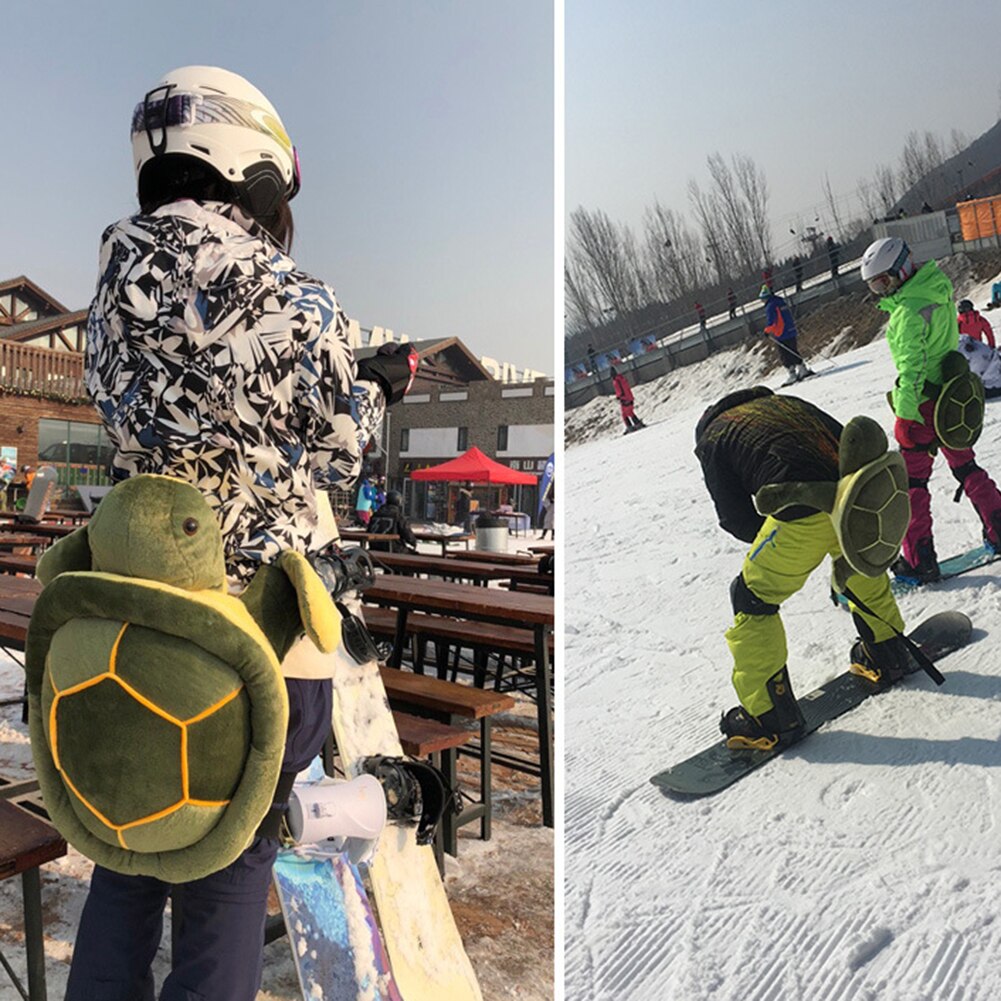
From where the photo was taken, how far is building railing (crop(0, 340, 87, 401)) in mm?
20406

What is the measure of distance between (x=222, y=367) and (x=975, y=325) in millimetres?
1905

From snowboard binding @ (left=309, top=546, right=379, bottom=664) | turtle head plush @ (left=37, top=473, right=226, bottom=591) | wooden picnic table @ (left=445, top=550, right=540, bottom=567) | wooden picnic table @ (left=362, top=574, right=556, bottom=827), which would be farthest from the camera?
wooden picnic table @ (left=445, top=550, right=540, bottom=567)

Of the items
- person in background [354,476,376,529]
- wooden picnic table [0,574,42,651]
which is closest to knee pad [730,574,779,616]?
wooden picnic table [0,574,42,651]

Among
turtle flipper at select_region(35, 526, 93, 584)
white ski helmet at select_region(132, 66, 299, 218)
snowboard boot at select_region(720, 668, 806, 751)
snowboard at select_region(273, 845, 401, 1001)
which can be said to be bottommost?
snowboard at select_region(273, 845, 401, 1001)

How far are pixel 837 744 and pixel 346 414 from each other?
1623 mm

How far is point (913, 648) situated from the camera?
7.58ft

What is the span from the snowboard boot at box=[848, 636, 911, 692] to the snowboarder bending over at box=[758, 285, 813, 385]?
0.74 m

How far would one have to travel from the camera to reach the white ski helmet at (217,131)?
1480 millimetres

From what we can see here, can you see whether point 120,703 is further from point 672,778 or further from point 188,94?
point 672,778

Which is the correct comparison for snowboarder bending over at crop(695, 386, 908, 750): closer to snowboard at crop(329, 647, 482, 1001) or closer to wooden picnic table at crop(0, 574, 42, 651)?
snowboard at crop(329, 647, 482, 1001)

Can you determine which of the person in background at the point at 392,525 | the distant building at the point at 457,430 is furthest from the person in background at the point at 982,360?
→ the distant building at the point at 457,430

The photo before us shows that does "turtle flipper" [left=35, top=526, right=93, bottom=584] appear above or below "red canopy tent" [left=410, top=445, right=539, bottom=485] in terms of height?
below

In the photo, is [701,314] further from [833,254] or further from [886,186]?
[886,186]

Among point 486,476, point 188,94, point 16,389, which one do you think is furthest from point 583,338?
point 16,389
